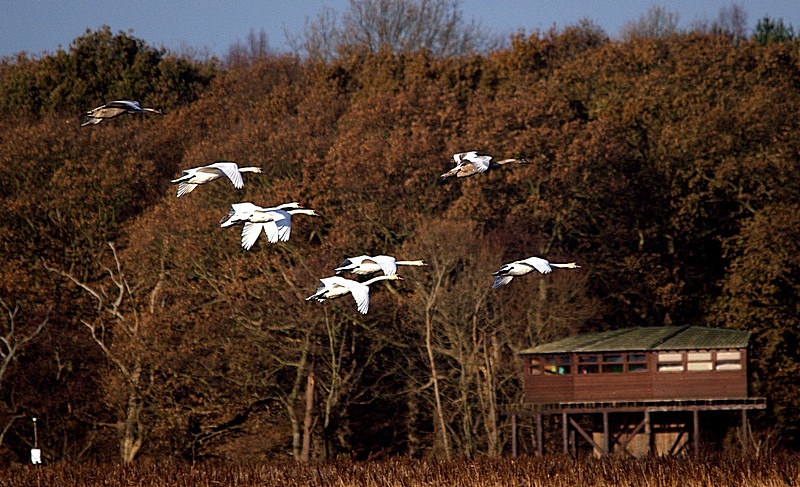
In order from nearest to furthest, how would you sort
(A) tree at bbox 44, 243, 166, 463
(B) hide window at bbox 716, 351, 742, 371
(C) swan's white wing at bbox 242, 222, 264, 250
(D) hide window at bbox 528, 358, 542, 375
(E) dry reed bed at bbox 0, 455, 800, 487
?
(C) swan's white wing at bbox 242, 222, 264, 250 < (E) dry reed bed at bbox 0, 455, 800, 487 < (B) hide window at bbox 716, 351, 742, 371 < (D) hide window at bbox 528, 358, 542, 375 < (A) tree at bbox 44, 243, 166, 463

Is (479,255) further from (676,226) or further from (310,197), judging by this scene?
(676,226)

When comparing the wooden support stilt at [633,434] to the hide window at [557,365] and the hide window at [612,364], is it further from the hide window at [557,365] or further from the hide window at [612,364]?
the hide window at [557,365]

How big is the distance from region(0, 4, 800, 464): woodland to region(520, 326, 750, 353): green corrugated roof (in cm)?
238

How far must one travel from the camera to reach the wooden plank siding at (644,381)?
46.2m

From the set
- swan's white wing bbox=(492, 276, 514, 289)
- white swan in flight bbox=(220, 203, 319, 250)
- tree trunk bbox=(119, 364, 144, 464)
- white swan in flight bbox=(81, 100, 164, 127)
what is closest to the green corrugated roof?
tree trunk bbox=(119, 364, 144, 464)

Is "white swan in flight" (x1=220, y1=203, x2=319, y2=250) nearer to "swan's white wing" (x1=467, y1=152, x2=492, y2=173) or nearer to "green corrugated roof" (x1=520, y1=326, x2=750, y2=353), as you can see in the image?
"swan's white wing" (x1=467, y1=152, x2=492, y2=173)

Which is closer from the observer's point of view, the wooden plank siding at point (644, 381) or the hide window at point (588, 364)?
the wooden plank siding at point (644, 381)

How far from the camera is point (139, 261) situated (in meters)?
51.0

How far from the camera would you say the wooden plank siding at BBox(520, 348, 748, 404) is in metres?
46.2

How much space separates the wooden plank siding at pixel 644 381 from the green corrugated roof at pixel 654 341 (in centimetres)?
22

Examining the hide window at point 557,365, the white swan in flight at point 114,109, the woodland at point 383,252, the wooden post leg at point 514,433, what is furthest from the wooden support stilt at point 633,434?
the white swan in flight at point 114,109

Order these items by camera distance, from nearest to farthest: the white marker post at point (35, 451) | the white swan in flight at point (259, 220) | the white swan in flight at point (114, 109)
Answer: the white swan in flight at point (114, 109)
the white swan in flight at point (259, 220)
the white marker post at point (35, 451)

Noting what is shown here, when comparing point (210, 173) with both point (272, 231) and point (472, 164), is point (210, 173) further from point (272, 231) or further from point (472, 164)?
point (472, 164)

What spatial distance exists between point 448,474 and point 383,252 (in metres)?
16.8
